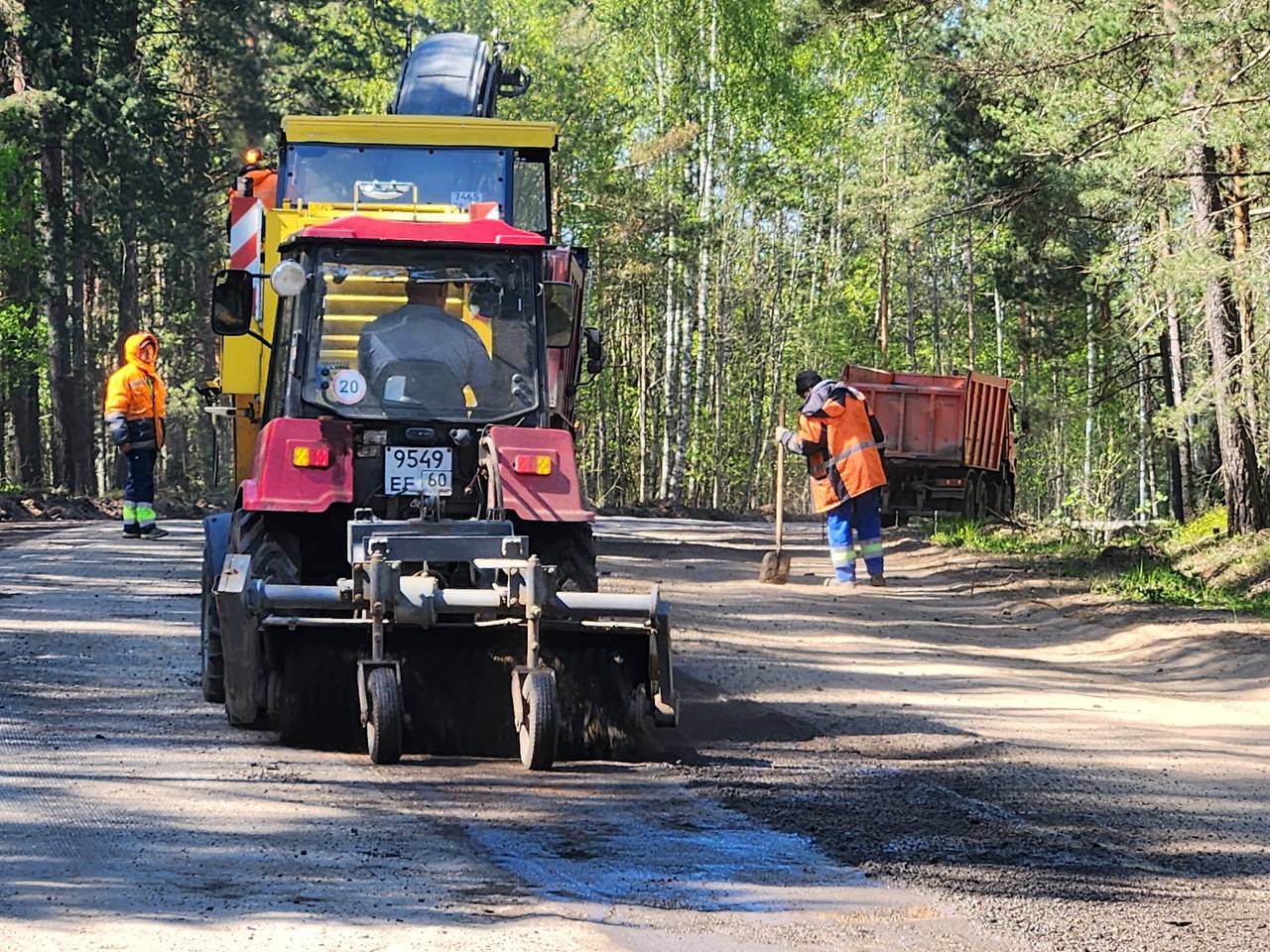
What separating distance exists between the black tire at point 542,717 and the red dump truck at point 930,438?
2012 centimetres

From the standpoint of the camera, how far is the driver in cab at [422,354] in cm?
908

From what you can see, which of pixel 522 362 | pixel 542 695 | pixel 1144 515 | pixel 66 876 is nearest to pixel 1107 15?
pixel 522 362

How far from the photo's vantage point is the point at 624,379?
57875 mm

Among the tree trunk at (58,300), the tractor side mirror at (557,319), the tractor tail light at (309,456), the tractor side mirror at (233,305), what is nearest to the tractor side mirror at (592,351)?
the tractor side mirror at (557,319)

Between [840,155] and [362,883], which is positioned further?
[840,155]

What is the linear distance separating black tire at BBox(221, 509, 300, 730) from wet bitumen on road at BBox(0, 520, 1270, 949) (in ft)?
2.62

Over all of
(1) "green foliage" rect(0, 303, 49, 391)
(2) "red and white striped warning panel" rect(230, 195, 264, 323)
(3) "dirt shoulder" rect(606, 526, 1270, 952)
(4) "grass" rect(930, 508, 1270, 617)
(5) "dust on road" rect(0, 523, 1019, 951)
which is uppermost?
(1) "green foliage" rect(0, 303, 49, 391)

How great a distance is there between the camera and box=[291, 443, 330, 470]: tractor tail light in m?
8.71

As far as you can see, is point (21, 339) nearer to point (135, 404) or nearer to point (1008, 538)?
point (135, 404)

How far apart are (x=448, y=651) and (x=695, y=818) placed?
168cm

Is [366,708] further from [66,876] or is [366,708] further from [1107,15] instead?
[1107,15]

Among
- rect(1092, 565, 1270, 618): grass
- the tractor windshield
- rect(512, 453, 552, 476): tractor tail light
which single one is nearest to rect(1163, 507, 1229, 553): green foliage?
rect(1092, 565, 1270, 618): grass

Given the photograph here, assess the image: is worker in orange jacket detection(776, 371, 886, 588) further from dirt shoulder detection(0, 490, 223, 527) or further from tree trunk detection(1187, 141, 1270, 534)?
dirt shoulder detection(0, 490, 223, 527)

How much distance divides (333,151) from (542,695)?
788cm
